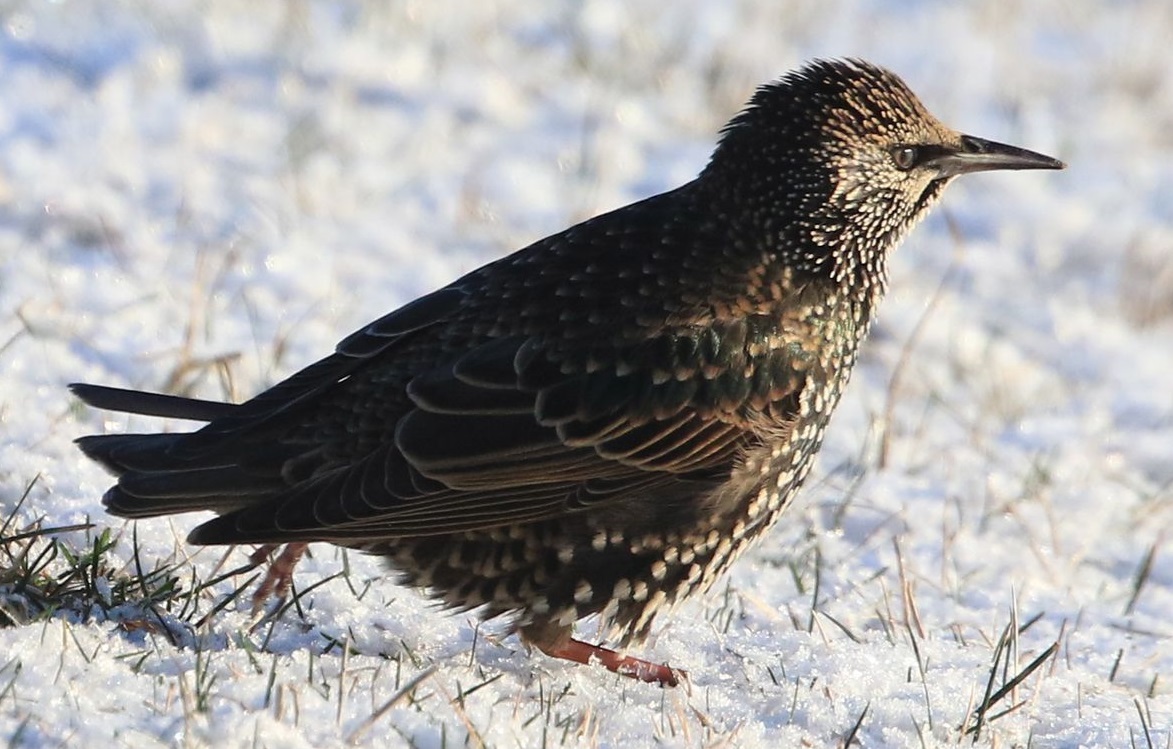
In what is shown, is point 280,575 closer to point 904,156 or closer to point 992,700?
point 992,700

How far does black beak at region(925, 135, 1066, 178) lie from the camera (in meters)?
4.99

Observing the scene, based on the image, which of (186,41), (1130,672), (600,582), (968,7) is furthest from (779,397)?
(968,7)

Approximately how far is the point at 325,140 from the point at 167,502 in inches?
168

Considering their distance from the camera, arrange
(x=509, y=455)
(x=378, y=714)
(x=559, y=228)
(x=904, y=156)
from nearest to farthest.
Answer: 1. (x=378, y=714)
2. (x=509, y=455)
3. (x=904, y=156)
4. (x=559, y=228)

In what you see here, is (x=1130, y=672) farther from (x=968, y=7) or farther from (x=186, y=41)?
(x=968, y=7)

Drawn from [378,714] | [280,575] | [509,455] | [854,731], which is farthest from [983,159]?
[378,714]

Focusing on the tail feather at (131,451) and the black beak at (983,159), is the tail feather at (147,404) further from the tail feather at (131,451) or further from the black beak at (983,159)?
the black beak at (983,159)

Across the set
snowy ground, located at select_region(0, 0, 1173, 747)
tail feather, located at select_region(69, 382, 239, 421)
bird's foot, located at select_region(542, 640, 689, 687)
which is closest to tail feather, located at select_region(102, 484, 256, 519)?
snowy ground, located at select_region(0, 0, 1173, 747)

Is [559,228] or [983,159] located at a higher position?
[559,228]

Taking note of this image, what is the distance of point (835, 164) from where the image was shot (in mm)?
4812

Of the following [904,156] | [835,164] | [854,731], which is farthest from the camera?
[904,156]

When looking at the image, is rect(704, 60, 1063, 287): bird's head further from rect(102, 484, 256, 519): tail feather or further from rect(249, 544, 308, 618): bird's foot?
rect(102, 484, 256, 519): tail feather

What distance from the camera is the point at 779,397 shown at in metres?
4.50

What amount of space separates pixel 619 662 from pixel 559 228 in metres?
3.96
